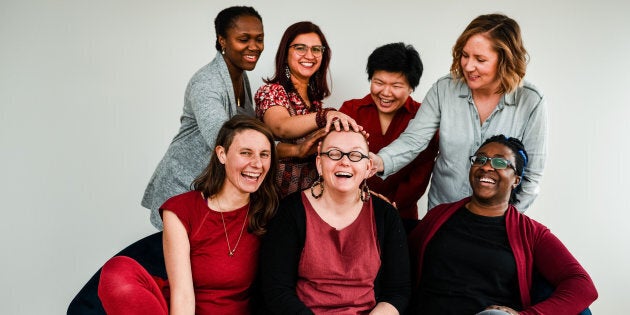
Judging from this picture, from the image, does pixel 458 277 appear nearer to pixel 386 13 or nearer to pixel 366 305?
pixel 366 305

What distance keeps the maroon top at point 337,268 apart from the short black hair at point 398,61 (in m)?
0.95

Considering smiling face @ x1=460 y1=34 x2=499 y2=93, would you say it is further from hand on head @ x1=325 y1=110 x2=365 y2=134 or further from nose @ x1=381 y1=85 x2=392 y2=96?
hand on head @ x1=325 y1=110 x2=365 y2=134

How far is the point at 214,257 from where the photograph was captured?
239cm

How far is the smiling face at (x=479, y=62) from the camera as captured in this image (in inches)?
102

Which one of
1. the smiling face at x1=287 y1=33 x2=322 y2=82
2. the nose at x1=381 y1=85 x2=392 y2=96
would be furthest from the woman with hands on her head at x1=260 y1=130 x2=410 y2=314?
the nose at x1=381 y1=85 x2=392 y2=96

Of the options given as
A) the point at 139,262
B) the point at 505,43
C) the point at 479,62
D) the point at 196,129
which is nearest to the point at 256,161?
the point at 196,129

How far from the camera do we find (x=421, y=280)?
256 centimetres

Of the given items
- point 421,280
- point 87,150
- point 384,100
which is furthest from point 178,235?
point 87,150

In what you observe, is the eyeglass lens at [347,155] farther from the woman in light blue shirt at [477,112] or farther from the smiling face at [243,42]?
the smiling face at [243,42]

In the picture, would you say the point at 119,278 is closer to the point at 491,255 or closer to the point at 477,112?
the point at 491,255

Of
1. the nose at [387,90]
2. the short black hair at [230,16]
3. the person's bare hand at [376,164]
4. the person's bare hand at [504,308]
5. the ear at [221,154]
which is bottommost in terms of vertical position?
the person's bare hand at [504,308]

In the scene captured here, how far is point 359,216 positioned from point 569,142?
203 centimetres

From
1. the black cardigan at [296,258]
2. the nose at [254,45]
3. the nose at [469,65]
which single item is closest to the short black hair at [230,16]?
the nose at [254,45]

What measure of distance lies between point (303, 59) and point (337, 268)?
102cm
